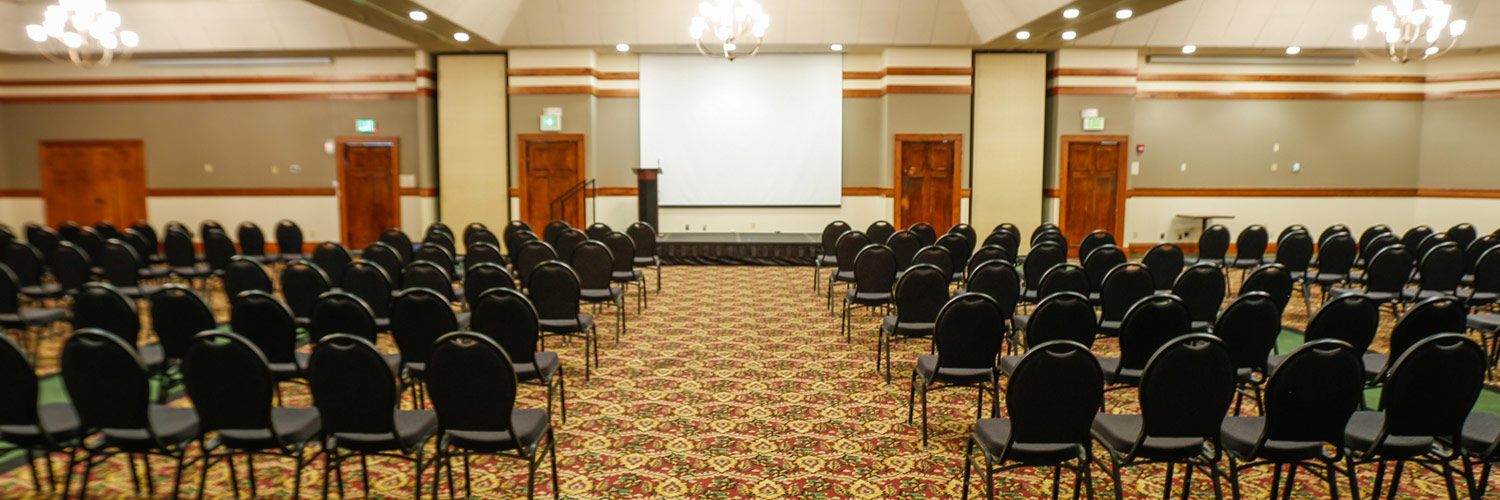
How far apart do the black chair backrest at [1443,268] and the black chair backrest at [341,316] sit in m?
8.15

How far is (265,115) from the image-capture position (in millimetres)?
14484

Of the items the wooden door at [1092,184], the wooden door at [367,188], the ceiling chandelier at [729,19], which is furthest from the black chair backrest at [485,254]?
the wooden door at [1092,184]

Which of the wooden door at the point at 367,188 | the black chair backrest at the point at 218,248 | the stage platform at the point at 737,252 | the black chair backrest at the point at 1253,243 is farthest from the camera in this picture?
the wooden door at the point at 367,188

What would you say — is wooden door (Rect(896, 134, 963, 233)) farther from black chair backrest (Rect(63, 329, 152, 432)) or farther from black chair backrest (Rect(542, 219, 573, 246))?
black chair backrest (Rect(63, 329, 152, 432))

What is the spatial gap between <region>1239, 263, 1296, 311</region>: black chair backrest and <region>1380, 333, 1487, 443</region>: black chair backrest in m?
2.16

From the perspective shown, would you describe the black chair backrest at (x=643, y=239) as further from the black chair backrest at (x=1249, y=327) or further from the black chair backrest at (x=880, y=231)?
the black chair backrest at (x=1249, y=327)

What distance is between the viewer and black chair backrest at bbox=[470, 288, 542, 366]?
15.0 ft

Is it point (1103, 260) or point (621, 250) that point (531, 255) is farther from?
point (1103, 260)

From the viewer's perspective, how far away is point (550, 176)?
13.9 meters

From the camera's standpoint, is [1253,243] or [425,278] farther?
[1253,243]

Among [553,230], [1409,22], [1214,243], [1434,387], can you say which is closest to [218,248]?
[553,230]

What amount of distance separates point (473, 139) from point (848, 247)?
26.2 feet

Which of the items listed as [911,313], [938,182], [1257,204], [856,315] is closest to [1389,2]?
[1257,204]

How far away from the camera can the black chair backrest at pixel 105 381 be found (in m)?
3.38
